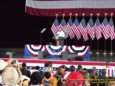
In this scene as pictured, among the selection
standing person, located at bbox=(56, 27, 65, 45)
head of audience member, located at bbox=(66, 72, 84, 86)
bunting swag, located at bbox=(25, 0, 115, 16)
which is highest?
bunting swag, located at bbox=(25, 0, 115, 16)

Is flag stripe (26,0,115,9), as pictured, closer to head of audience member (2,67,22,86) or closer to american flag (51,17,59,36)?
american flag (51,17,59,36)

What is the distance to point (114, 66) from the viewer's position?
15.2 m

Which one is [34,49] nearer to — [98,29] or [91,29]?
[91,29]

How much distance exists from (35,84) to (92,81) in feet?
9.39

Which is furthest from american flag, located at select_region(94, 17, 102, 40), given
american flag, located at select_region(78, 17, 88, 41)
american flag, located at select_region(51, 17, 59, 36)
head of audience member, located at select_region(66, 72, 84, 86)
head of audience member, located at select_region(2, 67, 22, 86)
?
head of audience member, located at select_region(2, 67, 22, 86)

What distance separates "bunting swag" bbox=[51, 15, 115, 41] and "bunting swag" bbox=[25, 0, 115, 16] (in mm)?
428

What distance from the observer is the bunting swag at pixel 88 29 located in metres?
19.7

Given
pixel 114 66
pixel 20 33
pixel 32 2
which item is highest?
pixel 32 2

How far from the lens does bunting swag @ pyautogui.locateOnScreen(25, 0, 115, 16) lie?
65.7 feet

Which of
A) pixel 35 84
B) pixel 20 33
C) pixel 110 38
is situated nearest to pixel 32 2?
pixel 20 33

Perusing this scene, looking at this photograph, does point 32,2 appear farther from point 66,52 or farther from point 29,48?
point 66,52

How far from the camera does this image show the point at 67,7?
20344 millimetres

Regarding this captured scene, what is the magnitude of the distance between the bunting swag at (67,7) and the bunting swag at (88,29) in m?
0.43

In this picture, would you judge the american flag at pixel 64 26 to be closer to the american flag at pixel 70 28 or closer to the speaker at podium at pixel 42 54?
the american flag at pixel 70 28
